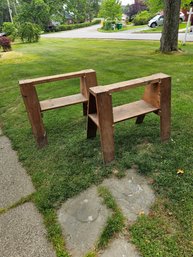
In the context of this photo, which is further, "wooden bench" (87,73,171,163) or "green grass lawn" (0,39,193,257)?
"wooden bench" (87,73,171,163)

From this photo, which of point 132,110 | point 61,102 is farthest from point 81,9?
point 132,110

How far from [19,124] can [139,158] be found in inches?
89.2

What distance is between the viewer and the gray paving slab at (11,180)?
2.16 meters

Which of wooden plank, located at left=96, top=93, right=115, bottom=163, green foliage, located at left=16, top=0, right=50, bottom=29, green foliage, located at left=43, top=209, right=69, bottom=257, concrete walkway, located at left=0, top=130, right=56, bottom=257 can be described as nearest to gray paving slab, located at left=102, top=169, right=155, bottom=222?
wooden plank, located at left=96, top=93, right=115, bottom=163

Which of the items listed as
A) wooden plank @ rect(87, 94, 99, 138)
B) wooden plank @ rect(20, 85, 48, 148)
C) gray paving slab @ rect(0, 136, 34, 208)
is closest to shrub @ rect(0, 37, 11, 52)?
gray paving slab @ rect(0, 136, 34, 208)

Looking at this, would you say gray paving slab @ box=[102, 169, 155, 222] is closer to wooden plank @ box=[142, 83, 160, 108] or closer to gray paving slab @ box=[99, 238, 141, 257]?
gray paving slab @ box=[99, 238, 141, 257]

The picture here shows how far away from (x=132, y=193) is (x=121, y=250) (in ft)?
1.90

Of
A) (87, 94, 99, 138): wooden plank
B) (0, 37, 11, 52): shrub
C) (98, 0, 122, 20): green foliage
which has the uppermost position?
(98, 0, 122, 20): green foliage

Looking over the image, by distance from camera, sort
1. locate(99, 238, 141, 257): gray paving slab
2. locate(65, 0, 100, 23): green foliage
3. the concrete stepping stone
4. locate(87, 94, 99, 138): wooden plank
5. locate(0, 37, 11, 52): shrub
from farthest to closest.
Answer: locate(65, 0, 100, 23): green foliage < locate(0, 37, 11, 52): shrub < locate(87, 94, 99, 138): wooden plank < the concrete stepping stone < locate(99, 238, 141, 257): gray paving slab

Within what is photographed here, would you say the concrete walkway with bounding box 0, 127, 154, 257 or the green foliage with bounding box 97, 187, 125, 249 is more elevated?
the green foliage with bounding box 97, 187, 125, 249

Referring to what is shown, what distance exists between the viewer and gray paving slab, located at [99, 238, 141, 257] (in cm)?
151

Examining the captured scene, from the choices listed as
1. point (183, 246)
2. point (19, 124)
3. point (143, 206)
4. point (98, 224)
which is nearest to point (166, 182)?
point (143, 206)

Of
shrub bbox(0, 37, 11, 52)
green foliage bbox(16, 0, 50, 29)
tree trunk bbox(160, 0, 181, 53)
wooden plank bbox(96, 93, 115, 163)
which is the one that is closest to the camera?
wooden plank bbox(96, 93, 115, 163)

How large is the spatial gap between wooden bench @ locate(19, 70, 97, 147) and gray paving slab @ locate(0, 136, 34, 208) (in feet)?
1.43
